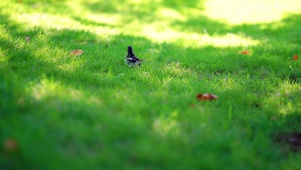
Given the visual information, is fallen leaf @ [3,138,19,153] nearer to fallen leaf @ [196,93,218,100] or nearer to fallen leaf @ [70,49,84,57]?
fallen leaf @ [196,93,218,100]

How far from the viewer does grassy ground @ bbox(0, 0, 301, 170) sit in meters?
Answer: 2.40

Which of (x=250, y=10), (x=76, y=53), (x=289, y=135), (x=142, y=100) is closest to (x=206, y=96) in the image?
(x=142, y=100)

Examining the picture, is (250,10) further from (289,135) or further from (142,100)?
(142,100)

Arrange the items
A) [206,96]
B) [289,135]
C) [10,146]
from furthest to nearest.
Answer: [206,96]
[289,135]
[10,146]

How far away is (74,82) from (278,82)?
3241 mm

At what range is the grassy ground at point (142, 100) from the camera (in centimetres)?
240

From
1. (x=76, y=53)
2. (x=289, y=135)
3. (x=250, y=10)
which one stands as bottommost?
(x=289, y=135)

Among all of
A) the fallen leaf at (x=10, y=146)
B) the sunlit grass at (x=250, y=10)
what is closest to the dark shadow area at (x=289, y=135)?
the fallen leaf at (x=10, y=146)

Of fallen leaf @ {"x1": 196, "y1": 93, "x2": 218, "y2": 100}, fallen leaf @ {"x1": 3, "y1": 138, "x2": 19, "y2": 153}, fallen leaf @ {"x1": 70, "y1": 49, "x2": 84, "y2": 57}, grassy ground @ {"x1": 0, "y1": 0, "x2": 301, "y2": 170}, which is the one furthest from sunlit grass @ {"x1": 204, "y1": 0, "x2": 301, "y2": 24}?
fallen leaf @ {"x1": 3, "y1": 138, "x2": 19, "y2": 153}

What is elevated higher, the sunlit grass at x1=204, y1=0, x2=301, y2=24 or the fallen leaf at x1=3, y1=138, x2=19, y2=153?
the sunlit grass at x1=204, y1=0, x2=301, y2=24

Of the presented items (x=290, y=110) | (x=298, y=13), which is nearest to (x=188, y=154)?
(x=290, y=110)

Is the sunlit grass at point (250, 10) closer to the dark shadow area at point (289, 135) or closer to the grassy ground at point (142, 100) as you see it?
the grassy ground at point (142, 100)

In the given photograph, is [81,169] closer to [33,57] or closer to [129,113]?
[129,113]

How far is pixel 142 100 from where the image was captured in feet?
11.1
